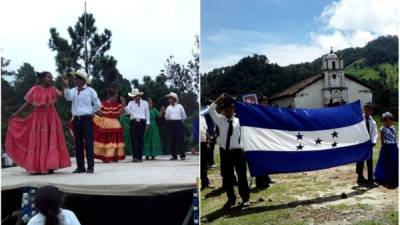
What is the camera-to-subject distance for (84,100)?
8.58ft

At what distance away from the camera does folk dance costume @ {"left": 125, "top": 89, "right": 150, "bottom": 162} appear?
8.63 feet

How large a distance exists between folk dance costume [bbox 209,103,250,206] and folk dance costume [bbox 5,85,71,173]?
0.88 m

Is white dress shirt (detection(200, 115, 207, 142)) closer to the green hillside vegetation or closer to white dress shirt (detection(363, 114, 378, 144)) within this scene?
the green hillside vegetation

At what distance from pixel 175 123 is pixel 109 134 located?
39cm

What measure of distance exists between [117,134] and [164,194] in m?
0.45

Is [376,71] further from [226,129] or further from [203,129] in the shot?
[203,129]

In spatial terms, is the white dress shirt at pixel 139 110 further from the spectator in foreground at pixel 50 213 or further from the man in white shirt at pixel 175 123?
the spectator in foreground at pixel 50 213

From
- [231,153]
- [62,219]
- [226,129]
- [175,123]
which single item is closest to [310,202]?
[231,153]

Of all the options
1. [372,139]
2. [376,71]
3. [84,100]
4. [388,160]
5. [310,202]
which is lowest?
[310,202]

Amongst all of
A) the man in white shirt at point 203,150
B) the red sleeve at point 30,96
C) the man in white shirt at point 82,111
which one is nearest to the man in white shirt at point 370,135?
the man in white shirt at point 203,150

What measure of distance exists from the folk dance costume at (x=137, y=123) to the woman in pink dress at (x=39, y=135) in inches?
15.2

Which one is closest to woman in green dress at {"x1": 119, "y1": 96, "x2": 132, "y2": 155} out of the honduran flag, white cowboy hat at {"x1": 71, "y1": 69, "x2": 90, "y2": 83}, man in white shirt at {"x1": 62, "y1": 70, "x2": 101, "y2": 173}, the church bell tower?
man in white shirt at {"x1": 62, "y1": 70, "x2": 101, "y2": 173}

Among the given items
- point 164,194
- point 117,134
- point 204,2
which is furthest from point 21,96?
point 204,2

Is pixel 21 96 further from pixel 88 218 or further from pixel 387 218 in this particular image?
pixel 387 218
